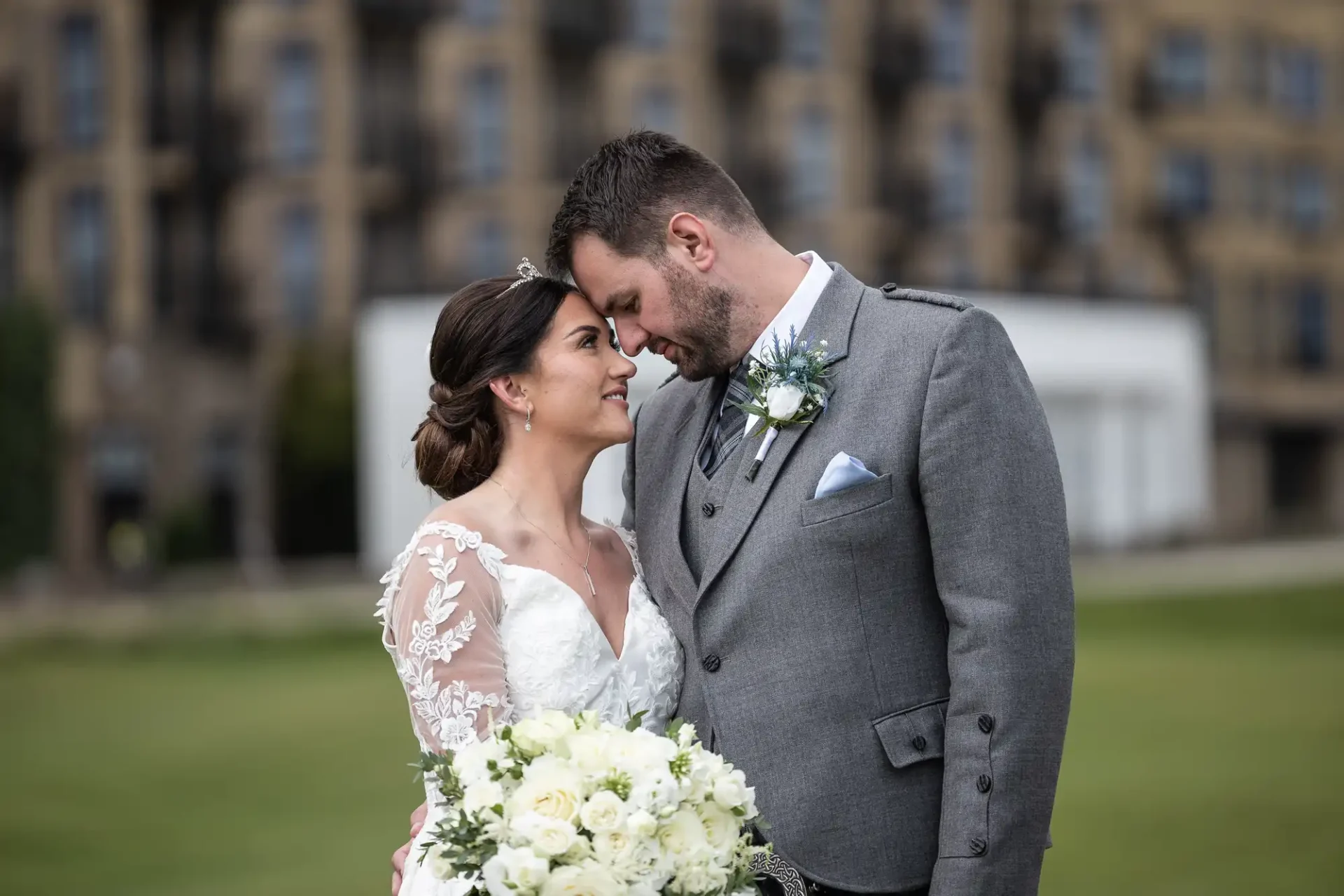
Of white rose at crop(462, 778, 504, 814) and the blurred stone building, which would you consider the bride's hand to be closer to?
white rose at crop(462, 778, 504, 814)

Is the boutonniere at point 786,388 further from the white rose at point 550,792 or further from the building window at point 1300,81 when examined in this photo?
the building window at point 1300,81

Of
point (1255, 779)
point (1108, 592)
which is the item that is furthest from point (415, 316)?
point (1255, 779)

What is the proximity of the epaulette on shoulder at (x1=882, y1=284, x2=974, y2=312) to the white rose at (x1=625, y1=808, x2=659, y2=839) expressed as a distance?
134 centimetres

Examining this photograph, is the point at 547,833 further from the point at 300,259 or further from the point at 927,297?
the point at 300,259

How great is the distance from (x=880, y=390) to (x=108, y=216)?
3478 cm

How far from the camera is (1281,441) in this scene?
50.8 metres

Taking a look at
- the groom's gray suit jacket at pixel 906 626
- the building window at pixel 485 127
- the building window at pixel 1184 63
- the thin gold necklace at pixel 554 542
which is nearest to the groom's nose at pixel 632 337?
the groom's gray suit jacket at pixel 906 626

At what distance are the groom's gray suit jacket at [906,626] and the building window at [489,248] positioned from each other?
34.5 meters

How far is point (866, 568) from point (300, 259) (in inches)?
1357

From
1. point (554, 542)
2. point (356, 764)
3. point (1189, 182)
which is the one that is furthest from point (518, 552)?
point (1189, 182)

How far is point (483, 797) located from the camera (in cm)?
339

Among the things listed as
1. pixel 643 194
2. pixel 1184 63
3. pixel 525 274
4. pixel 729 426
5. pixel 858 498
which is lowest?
pixel 858 498

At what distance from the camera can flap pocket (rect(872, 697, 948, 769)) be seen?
12.6 ft

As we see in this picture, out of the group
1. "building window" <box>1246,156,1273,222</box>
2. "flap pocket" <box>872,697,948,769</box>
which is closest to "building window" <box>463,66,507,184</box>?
"building window" <box>1246,156,1273,222</box>
